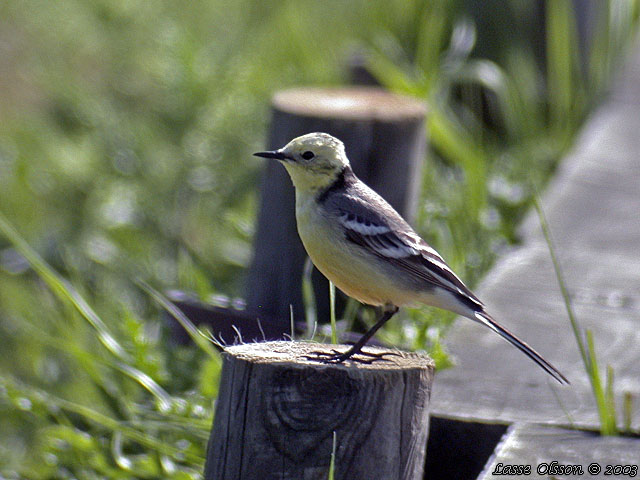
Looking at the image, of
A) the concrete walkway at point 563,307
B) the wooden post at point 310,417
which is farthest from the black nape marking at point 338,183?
the concrete walkway at point 563,307

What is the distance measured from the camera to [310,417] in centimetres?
248

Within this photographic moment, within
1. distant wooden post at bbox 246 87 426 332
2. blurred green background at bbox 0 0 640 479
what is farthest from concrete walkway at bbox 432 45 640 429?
distant wooden post at bbox 246 87 426 332

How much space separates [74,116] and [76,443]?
4.04 meters

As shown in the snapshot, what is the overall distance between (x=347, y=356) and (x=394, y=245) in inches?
18.3

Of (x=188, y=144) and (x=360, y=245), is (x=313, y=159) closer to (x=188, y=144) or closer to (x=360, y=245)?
(x=360, y=245)

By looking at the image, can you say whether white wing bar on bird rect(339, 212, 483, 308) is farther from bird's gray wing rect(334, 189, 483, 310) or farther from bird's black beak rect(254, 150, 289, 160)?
bird's black beak rect(254, 150, 289, 160)

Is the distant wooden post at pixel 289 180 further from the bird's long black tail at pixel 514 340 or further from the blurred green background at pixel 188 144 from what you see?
the bird's long black tail at pixel 514 340

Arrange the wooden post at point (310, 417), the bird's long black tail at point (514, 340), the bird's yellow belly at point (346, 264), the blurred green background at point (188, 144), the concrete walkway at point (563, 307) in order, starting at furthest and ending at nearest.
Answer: the blurred green background at point (188, 144) < the concrete walkway at point (563, 307) < the bird's yellow belly at point (346, 264) < the bird's long black tail at point (514, 340) < the wooden post at point (310, 417)

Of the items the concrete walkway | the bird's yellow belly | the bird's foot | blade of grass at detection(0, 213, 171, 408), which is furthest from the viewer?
the concrete walkway

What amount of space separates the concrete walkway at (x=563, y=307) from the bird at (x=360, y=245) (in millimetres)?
387

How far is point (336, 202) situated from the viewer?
3.04 m

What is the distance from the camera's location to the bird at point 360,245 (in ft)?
9.64

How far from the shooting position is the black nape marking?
3.06m

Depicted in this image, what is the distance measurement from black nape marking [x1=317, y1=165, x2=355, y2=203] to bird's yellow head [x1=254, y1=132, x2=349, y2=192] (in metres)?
0.01
